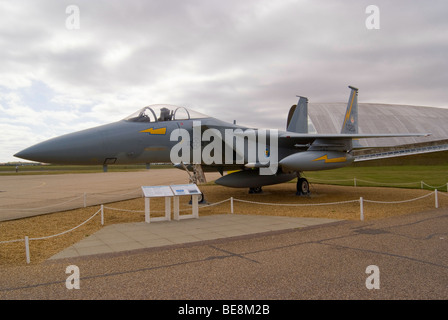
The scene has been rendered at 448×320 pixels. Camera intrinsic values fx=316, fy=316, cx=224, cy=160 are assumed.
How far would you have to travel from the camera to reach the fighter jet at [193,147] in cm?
787

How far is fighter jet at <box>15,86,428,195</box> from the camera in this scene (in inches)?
310

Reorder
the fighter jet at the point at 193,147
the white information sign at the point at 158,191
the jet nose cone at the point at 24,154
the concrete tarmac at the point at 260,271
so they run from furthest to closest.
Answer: the white information sign at the point at 158,191 < the fighter jet at the point at 193,147 < the jet nose cone at the point at 24,154 < the concrete tarmac at the point at 260,271

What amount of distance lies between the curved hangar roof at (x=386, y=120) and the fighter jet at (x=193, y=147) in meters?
33.3

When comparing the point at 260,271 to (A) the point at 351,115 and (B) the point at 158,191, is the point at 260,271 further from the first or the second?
(A) the point at 351,115

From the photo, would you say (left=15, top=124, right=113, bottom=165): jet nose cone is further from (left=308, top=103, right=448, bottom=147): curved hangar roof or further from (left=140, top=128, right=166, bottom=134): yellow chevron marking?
(left=308, top=103, right=448, bottom=147): curved hangar roof

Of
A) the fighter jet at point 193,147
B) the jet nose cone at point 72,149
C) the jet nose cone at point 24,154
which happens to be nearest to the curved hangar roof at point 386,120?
the fighter jet at point 193,147

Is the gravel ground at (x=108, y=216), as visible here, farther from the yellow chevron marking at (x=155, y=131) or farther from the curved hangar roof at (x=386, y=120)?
the curved hangar roof at (x=386, y=120)

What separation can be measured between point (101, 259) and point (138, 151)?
4169 mm

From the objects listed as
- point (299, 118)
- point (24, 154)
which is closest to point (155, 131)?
point (24, 154)

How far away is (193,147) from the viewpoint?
10.1m

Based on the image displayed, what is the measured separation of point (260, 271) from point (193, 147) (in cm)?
618

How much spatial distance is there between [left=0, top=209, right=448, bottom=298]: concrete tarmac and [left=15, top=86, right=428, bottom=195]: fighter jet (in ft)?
11.3

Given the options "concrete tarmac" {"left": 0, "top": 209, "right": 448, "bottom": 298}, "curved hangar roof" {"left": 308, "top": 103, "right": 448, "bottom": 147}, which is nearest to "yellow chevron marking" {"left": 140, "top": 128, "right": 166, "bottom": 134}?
"concrete tarmac" {"left": 0, "top": 209, "right": 448, "bottom": 298}

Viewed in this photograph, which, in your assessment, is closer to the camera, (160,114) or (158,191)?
(158,191)
